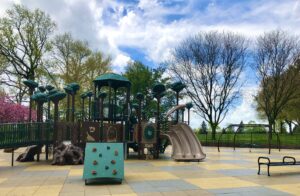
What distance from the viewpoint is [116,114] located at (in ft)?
62.1

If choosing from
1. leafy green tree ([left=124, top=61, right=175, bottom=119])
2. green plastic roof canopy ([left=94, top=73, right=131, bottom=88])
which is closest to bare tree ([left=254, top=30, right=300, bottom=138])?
leafy green tree ([left=124, top=61, right=175, bottom=119])

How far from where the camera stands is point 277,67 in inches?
1284

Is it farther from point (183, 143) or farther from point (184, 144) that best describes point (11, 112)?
point (184, 144)

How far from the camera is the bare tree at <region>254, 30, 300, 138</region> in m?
32.1

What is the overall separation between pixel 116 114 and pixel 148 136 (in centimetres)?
244

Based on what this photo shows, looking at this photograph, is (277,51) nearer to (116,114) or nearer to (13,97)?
(116,114)

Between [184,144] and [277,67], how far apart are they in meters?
19.3

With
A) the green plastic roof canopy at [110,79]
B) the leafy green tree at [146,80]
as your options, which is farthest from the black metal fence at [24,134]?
the leafy green tree at [146,80]

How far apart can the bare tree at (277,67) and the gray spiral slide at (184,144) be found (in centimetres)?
1765

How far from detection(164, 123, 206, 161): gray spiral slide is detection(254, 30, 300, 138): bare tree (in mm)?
17653

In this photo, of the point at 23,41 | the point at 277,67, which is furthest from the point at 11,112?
the point at 277,67

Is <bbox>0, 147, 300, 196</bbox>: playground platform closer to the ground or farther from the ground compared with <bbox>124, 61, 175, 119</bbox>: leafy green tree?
closer to the ground

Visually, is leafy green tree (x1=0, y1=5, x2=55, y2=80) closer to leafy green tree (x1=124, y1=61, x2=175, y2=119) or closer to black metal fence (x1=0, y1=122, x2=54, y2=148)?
leafy green tree (x1=124, y1=61, x2=175, y2=119)

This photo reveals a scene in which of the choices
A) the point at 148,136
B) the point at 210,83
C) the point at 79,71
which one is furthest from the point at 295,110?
the point at 148,136
